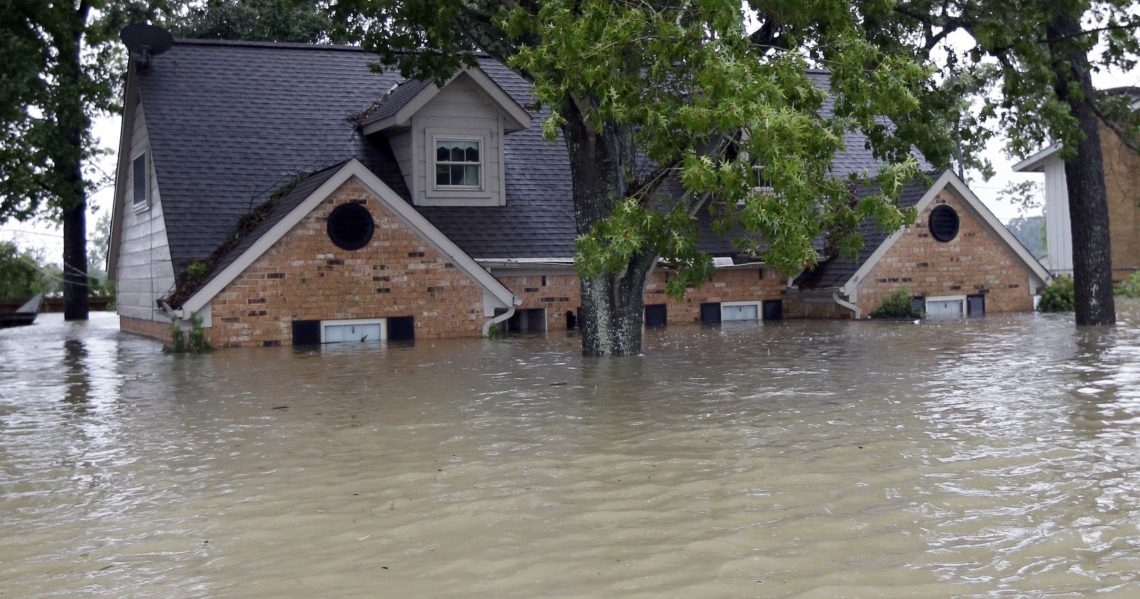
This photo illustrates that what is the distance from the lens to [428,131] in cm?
2322

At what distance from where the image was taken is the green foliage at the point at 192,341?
19.1 m

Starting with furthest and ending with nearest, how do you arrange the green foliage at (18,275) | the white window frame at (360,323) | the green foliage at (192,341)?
the green foliage at (18,275) < the white window frame at (360,323) < the green foliage at (192,341)

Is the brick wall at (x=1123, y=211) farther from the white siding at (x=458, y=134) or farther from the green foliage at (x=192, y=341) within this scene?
the green foliage at (x=192, y=341)

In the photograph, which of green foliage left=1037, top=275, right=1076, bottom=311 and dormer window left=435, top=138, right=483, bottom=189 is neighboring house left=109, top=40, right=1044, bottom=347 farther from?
green foliage left=1037, top=275, right=1076, bottom=311

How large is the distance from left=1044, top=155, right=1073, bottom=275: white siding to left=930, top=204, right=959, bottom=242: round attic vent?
12.3 m

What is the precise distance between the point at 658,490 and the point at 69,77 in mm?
25953

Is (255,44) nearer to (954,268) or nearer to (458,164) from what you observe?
(458,164)

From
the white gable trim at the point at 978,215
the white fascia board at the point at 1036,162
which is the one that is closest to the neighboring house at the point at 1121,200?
the white fascia board at the point at 1036,162

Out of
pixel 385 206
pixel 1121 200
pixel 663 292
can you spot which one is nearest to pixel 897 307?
pixel 663 292

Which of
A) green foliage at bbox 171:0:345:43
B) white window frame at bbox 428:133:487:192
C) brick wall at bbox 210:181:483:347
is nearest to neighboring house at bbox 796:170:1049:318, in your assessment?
white window frame at bbox 428:133:487:192

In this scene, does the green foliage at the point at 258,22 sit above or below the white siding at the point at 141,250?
above

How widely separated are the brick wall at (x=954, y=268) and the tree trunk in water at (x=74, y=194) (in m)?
19.0

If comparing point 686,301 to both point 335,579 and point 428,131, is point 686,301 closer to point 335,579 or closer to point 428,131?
point 428,131

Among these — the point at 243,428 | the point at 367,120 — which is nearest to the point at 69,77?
the point at 367,120
